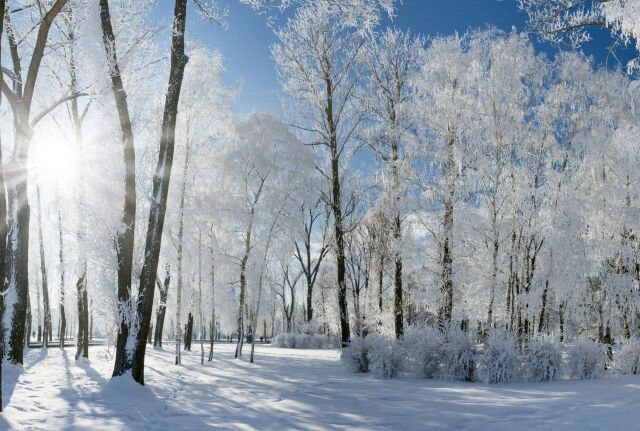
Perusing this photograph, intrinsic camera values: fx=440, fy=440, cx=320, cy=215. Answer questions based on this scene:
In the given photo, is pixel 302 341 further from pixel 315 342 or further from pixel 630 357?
pixel 630 357

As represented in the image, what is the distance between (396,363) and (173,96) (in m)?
7.72

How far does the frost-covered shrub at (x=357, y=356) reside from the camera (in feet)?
37.8

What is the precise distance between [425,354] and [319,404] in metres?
4.18

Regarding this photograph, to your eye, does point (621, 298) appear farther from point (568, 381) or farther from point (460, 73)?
point (460, 73)

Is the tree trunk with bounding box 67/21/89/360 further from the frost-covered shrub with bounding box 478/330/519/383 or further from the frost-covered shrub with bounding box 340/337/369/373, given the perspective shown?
the frost-covered shrub with bounding box 478/330/519/383

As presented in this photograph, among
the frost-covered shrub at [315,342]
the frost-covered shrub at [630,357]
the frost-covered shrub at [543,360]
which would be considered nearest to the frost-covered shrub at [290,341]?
the frost-covered shrub at [315,342]

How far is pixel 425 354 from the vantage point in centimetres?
1003

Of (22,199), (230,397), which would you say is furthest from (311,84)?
(230,397)

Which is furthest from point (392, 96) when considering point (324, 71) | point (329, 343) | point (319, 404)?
point (329, 343)

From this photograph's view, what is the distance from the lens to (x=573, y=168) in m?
15.2

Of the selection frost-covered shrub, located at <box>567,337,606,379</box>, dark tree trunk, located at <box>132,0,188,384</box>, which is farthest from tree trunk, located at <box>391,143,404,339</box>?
dark tree trunk, located at <box>132,0,188,384</box>

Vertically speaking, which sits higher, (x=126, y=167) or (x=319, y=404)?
(x=126, y=167)

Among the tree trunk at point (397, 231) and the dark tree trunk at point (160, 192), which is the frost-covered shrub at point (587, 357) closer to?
the tree trunk at point (397, 231)

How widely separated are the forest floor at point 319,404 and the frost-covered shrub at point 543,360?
713 mm
